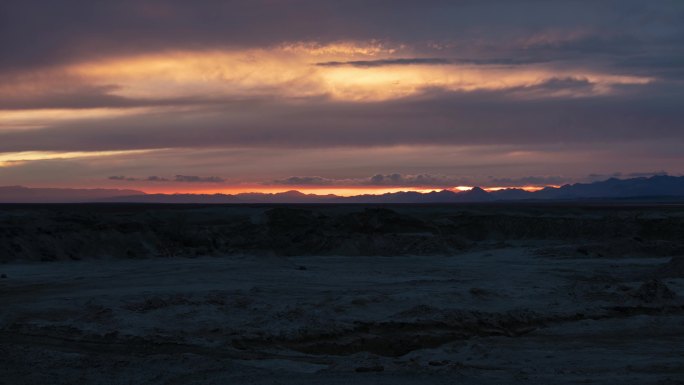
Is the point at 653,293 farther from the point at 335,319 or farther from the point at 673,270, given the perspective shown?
the point at 335,319

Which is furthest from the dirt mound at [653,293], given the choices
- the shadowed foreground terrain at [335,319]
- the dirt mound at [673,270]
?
the dirt mound at [673,270]

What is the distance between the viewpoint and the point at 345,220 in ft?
152

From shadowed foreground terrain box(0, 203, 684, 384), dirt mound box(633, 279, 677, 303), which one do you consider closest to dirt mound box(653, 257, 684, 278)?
shadowed foreground terrain box(0, 203, 684, 384)

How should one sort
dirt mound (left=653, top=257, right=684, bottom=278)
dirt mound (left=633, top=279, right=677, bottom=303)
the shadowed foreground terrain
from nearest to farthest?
1. the shadowed foreground terrain
2. dirt mound (left=633, top=279, right=677, bottom=303)
3. dirt mound (left=653, top=257, right=684, bottom=278)

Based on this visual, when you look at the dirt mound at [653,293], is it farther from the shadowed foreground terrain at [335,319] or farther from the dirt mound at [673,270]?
the dirt mound at [673,270]

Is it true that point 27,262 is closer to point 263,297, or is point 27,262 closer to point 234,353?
point 263,297

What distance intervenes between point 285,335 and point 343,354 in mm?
1406

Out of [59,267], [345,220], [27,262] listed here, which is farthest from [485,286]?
[345,220]

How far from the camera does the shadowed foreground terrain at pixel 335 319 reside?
13.4 m

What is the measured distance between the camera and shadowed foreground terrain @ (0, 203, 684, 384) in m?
→ 13.4

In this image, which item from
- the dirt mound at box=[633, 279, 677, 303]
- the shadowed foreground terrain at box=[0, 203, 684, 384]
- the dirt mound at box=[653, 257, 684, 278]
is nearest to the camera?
the shadowed foreground terrain at box=[0, 203, 684, 384]

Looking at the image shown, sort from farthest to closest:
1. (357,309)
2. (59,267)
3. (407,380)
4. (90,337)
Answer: (59,267) < (357,309) < (90,337) < (407,380)

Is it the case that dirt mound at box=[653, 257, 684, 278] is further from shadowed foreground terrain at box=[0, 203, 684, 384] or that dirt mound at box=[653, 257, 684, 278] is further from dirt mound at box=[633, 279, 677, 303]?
dirt mound at box=[633, 279, 677, 303]

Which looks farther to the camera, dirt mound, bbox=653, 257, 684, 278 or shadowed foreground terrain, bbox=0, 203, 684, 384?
dirt mound, bbox=653, 257, 684, 278
